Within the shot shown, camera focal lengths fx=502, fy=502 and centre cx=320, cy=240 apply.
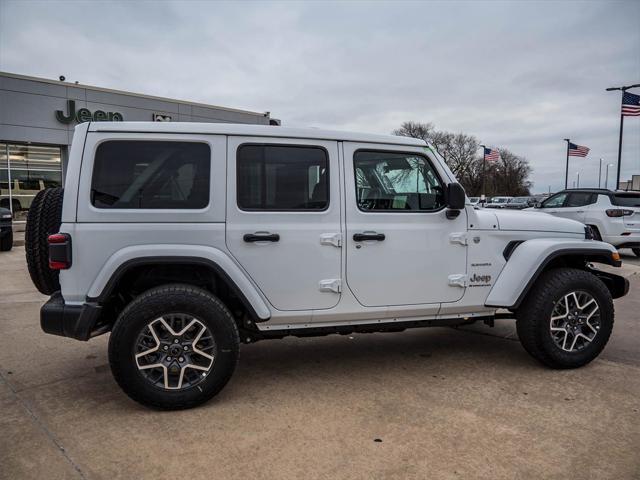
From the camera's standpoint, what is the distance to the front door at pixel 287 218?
11.5 feet

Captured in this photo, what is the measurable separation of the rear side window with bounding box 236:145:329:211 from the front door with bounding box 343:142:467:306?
0.22 metres

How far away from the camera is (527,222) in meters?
4.19

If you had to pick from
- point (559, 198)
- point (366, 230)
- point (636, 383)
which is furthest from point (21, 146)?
point (636, 383)

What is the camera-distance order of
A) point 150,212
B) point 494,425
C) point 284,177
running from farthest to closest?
point 284,177, point 150,212, point 494,425

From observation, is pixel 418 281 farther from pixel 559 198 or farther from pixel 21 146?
pixel 21 146

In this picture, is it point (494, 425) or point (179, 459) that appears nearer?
point (179, 459)

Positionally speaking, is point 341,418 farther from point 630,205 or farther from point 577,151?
point 577,151

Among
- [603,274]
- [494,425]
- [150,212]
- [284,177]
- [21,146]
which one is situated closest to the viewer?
[494,425]

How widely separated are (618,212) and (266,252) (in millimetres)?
10367

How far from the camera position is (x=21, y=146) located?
69.3ft

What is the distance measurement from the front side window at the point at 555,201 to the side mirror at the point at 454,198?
32.2 ft

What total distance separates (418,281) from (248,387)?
1.51m

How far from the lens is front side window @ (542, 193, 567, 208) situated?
1239 centimetres

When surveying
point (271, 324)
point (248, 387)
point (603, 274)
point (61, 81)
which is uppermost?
point (61, 81)
